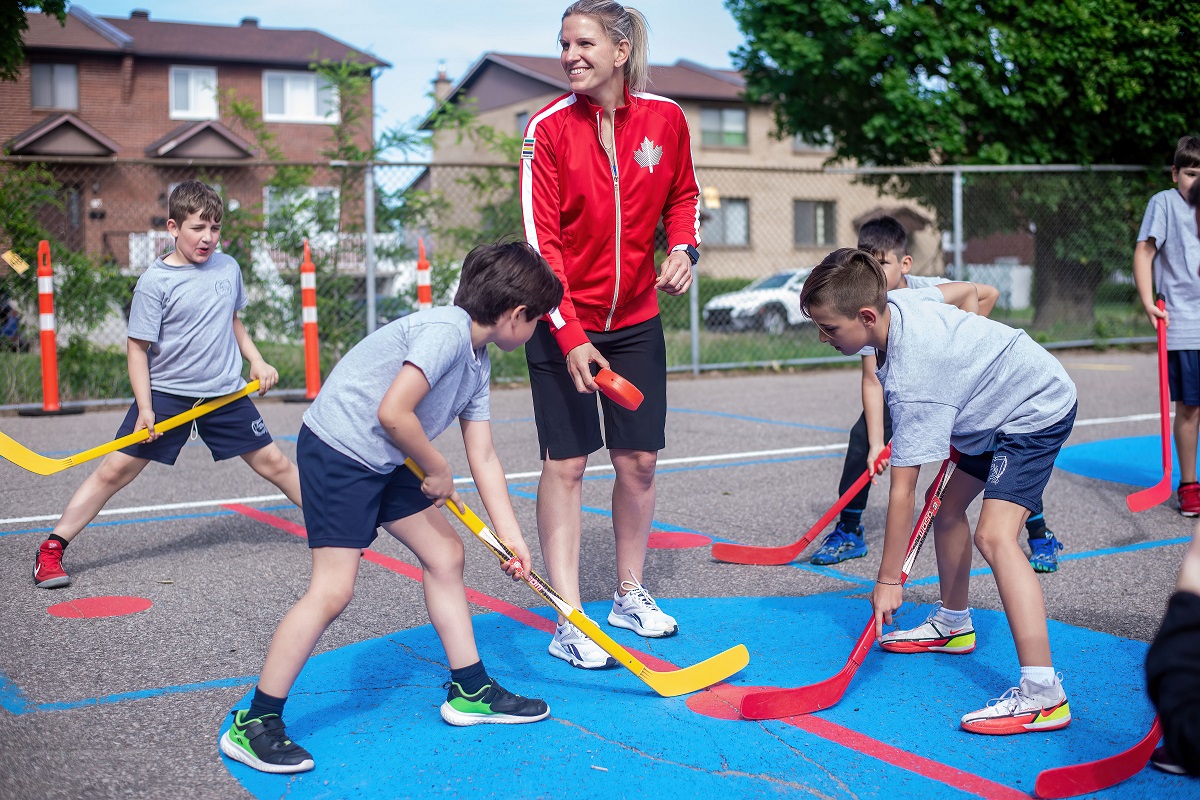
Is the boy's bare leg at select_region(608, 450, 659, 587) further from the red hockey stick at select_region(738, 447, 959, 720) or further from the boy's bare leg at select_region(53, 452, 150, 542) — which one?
the boy's bare leg at select_region(53, 452, 150, 542)

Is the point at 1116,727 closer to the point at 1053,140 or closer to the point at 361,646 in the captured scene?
the point at 361,646

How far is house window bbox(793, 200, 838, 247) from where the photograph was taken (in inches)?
1129

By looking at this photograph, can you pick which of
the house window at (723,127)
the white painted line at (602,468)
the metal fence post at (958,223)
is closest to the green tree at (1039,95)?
the metal fence post at (958,223)

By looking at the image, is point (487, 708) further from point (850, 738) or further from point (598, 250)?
point (598, 250)

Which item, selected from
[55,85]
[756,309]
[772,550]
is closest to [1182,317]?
[772,550]

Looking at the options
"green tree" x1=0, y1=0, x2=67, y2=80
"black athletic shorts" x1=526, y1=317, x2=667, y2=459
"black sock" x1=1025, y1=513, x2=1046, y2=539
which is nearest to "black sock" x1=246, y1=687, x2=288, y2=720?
"black athletic shorts" x1=526, y1=317, x2=667, y2=459

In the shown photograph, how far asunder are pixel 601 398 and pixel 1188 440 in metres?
3.60

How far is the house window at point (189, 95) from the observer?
31.4m

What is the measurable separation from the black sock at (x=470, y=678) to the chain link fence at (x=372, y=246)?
8.14 metres

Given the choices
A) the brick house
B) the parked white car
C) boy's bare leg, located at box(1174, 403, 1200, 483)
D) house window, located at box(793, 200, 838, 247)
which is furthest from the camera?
house window, located at box(793, 200, 838, 247)

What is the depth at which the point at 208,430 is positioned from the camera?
480 centimetres

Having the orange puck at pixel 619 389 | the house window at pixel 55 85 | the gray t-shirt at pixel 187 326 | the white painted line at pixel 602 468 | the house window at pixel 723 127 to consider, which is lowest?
the white painted line at pixel 602 468

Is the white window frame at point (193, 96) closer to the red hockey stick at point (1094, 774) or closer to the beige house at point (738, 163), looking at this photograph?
the beige house at point (738, 163)

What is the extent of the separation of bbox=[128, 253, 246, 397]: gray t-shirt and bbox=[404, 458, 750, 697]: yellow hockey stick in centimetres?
205
